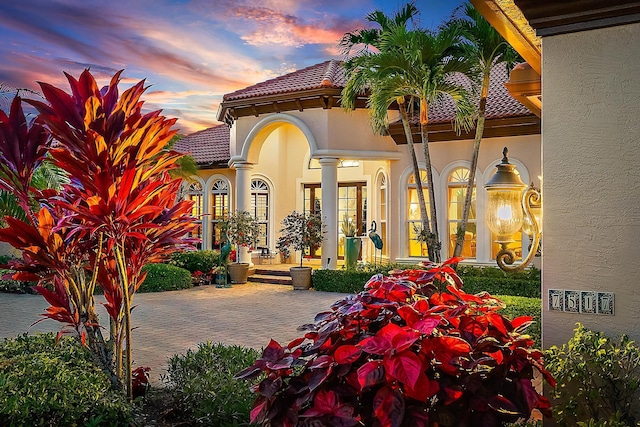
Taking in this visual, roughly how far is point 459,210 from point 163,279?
8.08 meters

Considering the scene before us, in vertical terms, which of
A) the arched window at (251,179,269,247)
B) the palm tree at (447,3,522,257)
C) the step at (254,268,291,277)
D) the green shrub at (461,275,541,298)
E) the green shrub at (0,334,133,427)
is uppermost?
the palm tree at (447,3,522,257)

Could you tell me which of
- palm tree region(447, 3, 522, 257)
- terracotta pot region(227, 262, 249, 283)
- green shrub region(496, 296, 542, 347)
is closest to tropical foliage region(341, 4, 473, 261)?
palm tree region(447, 3, 522, 257)

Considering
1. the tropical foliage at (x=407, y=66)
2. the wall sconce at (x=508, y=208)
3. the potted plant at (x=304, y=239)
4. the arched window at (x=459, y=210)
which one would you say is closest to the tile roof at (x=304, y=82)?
the tropical foliage at (x=407, y=66)

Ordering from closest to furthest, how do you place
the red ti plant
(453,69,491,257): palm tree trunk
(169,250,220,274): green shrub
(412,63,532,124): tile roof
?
the red ti plant
(453,69,491,257): palm tree trunk
(412,63,532,124): tile roof
(169,250,220,274): green shrub

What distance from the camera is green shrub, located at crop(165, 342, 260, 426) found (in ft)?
13.2

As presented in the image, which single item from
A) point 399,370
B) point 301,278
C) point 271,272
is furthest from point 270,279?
point 399,370

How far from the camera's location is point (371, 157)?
1546 centimetres

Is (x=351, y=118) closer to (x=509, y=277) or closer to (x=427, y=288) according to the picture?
(x=509, y=277)

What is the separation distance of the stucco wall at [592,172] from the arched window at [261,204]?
1553 centimetres

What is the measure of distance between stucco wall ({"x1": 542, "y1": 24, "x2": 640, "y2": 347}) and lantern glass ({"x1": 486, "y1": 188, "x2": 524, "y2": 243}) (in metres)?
0.72

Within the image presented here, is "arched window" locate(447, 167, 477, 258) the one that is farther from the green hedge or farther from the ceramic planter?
the ceramic planter

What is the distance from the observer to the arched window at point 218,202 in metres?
19.5

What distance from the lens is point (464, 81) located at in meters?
17.3

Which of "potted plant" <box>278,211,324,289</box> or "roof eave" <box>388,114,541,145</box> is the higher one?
"roof eave" <box>388,114,541,145</box>
